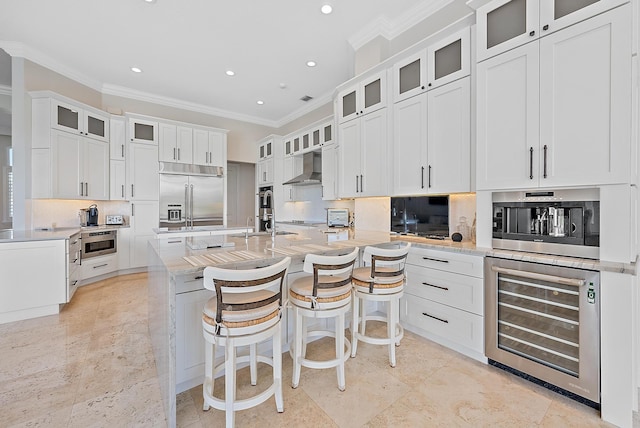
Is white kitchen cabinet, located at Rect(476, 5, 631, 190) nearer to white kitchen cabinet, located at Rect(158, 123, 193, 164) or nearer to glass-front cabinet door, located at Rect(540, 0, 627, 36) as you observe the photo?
glass-front cabinet door, located at Rect(540, 0, 627, 36)

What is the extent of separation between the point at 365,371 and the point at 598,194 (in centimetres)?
201

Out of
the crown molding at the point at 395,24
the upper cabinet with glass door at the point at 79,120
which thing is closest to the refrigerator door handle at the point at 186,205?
the upper cabinet with glass door at the point at 79,120

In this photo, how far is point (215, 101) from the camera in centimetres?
577

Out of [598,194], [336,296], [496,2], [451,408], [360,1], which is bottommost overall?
[451,408]

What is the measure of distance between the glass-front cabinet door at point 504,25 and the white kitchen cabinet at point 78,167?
5597 mm

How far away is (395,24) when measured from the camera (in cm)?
330

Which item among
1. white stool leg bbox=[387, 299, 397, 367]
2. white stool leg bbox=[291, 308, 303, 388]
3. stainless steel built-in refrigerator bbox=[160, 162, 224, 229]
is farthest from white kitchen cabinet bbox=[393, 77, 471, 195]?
stainless steel built-in refrigerator bbox=[160, 162, 224, 229]

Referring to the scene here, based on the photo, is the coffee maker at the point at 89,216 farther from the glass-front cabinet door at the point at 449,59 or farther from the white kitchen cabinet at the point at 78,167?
the glass-front cabinet door at the point at 449,59

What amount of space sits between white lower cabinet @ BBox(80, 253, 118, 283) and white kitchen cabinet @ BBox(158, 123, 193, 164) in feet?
6.45

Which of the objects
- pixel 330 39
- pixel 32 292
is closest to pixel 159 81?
pixel 330 39

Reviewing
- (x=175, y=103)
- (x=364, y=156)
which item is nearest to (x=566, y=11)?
(x=364, y=156)

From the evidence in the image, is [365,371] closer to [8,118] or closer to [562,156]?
[562,156]

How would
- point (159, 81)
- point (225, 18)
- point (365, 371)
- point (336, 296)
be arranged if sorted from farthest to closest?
point (159, 81) → point (225, 18) → point (365, 371) → point (336, 296)

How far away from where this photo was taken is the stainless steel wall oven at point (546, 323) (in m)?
1.65
